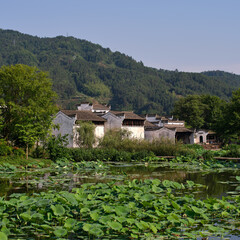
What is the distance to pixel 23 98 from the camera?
35.6 meters

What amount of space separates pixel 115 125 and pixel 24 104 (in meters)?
22.3

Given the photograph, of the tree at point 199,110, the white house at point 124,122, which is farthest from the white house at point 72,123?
the tree at point 199,110

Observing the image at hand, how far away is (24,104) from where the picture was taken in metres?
35.5

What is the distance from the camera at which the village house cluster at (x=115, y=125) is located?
49750 mm

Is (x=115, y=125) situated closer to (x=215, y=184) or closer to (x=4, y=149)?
(x=4, y=149)

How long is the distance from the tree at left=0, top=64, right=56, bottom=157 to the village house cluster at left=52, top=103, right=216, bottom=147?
6.72m

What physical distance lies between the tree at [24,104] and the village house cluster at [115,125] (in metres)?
6.72

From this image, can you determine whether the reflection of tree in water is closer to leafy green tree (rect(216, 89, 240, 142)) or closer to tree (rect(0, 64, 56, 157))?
tree (rect(0, 64, 56, 157))

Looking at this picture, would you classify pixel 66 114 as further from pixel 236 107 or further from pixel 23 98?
pixel 236 107

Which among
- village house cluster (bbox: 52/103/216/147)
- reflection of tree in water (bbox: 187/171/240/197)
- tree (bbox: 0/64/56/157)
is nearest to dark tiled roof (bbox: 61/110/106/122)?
village house cluster (bbox: 52/103/216/147)

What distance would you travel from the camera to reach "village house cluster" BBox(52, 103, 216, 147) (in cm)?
4975

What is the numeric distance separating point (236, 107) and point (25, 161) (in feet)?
125

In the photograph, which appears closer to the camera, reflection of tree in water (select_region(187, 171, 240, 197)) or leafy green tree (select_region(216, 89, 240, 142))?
reflection of tree in water (select_region(187, 171, 240, 197))

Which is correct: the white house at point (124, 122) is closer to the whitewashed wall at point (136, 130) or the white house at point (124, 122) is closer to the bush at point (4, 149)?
the whitewashed wall at point (136, 130)
